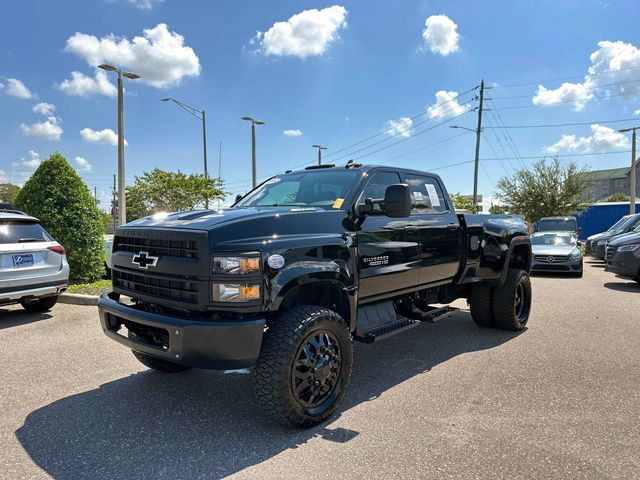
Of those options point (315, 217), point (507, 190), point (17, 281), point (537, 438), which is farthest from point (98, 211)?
point (507, 190)

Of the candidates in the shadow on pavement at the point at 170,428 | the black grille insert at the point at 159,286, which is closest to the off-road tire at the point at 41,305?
the shadow on pavement at the point at 170,428

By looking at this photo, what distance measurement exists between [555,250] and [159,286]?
39.7 feet

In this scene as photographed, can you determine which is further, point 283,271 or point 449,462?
point 283,271

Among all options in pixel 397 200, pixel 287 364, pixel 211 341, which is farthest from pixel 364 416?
pixel 397 200

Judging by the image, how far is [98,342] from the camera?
5.62 metres

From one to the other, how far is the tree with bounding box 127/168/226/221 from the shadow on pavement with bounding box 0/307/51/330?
20988 mm

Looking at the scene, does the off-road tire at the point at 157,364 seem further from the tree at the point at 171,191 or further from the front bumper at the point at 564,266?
the tree at the point at 171,191

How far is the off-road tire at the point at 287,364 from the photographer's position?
3.17 meters

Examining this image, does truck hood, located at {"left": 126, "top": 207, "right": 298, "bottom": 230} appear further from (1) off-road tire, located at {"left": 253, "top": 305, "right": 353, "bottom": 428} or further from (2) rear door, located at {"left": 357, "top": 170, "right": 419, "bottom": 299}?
(1) off-road tire, located at {"left": 253, "top": 305, "right": 353, "bottom": 428}

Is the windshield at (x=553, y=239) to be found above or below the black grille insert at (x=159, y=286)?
below

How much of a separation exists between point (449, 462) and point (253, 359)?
140 cm

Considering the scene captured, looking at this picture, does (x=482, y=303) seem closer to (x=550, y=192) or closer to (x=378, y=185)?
(x=378, y=185)

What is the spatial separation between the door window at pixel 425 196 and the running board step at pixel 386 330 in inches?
44.1

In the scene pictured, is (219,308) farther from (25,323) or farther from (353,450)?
(25,323)
